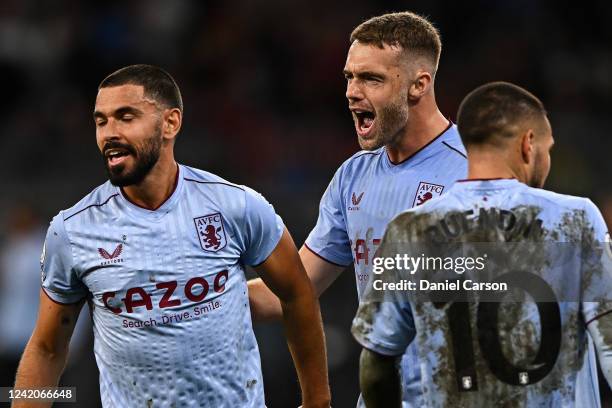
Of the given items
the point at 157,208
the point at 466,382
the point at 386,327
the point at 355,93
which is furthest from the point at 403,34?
the point at 466,382

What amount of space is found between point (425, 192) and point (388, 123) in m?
0.36

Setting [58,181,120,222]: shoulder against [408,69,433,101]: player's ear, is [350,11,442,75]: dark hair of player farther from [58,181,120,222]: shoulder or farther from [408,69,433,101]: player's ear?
[58,181,120,222]: shoulder

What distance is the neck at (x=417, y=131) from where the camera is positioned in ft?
18.9

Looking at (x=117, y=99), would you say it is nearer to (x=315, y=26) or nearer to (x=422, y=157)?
(x=422, y=157)

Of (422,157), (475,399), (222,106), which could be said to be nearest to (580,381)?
(475,399)

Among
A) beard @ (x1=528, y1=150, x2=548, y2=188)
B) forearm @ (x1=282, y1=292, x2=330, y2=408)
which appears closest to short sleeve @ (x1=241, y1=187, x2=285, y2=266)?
forearm @ (x1=282, y1=292, x2=330, y2=408)

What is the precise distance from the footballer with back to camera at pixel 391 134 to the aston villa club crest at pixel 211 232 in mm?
540

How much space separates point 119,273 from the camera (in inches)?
211

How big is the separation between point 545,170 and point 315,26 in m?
10.7

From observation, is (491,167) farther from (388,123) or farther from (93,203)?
(93,203)

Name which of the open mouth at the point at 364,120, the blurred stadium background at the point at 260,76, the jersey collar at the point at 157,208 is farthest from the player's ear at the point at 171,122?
the blurred stadium background at the point at 260,76

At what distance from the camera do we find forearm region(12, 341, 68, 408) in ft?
18.0

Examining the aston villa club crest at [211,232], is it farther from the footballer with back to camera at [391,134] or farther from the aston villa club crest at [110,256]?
the footballer with back to camera at [391,134]

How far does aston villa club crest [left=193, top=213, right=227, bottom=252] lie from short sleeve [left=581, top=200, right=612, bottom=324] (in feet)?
5.84
